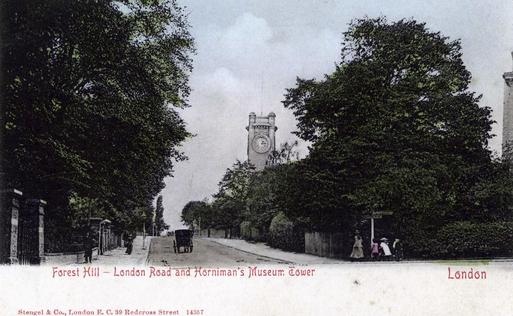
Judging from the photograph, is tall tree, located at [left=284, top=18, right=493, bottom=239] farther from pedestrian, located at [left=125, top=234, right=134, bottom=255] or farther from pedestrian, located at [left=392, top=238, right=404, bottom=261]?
pedestrian, located at [left=125, top=234, right=134, bottom=255]

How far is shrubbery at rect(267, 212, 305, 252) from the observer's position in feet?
81.5

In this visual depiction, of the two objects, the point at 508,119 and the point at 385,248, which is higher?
the point at 508,119

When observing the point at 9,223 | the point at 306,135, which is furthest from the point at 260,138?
the point at 9,223

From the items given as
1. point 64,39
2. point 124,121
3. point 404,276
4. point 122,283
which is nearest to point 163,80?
point 124,121

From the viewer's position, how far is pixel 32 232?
Answer: 12.2m

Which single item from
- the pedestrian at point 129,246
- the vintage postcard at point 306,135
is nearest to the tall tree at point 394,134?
the vintage postcard at point 306,135

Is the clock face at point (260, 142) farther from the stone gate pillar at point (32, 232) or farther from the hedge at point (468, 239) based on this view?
the stone gate pillar at point (32, 232)

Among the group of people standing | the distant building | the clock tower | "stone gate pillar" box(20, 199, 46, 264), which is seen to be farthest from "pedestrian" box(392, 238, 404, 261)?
"stone gate pillar" box(20, 199, 46, 264)

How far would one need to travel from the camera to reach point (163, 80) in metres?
16.2

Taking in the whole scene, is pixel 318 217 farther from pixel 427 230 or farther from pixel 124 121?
pixel 124 121

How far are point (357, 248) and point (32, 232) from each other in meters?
9.68

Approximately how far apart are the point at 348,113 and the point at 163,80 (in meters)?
5.96

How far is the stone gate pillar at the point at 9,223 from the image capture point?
1000 centimetres

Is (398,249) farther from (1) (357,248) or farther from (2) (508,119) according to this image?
(2) (508,119)
